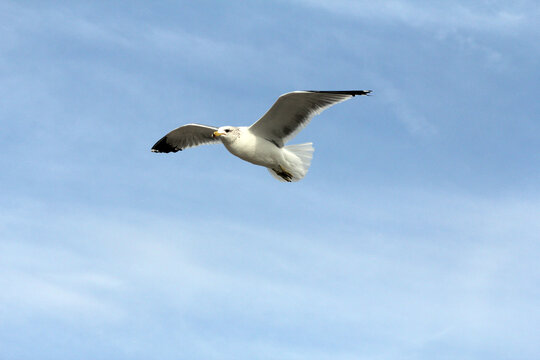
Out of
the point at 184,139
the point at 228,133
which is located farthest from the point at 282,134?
the point at 184,139

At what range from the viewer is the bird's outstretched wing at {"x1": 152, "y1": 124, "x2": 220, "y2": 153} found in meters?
16.5

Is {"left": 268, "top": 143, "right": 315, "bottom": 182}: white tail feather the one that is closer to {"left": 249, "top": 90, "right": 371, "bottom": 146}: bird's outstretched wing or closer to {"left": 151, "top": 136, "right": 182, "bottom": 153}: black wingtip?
{"left": 249, "top": 90, "right": 371, "bottom": 146}: bird's outstretched wing

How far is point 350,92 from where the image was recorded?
45.7ft

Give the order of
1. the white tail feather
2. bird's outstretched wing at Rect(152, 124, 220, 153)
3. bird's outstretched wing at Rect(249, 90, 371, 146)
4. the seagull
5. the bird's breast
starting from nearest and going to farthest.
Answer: bird's outstretched wing at Rect(249, 90, 371, 146) < the seagull < the bird's breast < the white tail feather < bird's outstretched wing at Rect(152, 124, 220, 153)

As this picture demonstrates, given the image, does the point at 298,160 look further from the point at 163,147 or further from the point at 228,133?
the point at 163,147

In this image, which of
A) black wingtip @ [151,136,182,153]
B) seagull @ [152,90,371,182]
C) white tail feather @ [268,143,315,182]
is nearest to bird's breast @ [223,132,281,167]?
seagull @ [152,90,371,182]

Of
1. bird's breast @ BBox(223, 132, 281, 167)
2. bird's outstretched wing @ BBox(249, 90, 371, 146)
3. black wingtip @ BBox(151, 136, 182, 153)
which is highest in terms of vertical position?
black wingtip @ BBox(151, 136, 182, 153)

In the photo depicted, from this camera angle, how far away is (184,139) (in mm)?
17172

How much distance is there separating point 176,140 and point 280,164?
3372 millimetres

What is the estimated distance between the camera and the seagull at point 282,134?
14125 millimetres

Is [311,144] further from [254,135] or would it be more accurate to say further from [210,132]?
[210,132]

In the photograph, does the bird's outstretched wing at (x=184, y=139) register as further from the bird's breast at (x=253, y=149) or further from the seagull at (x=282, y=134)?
the bird's breast at (x=253, y=149)

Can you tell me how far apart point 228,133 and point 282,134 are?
1.23 m

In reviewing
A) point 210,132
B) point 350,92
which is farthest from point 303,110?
point 210,132
